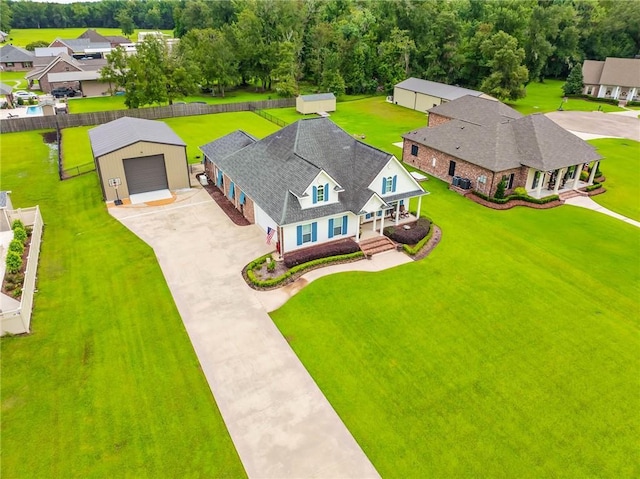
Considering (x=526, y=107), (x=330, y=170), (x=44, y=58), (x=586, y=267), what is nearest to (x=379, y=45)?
(x=526, y=107)

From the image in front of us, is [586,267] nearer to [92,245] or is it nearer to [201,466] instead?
[201,466]

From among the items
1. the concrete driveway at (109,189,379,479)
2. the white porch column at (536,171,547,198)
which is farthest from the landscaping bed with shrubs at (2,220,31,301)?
the white porch column at (536,171,547,198)

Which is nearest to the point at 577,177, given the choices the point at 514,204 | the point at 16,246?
the point at 514,204

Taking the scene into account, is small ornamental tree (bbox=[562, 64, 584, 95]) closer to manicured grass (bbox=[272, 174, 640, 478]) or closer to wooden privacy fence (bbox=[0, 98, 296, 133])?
wooden privacy fence (bbox=[0, 98, 296, 133])

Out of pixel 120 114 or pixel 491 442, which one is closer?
pixel 491 442

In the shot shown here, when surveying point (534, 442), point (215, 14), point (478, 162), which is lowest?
point (534, 442)

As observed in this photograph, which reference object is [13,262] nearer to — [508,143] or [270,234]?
[270,234]
